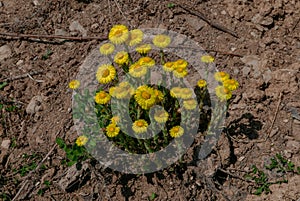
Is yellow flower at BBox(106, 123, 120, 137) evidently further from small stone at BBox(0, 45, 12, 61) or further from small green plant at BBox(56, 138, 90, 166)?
small stone at BBox(0, 45, 12, 61)

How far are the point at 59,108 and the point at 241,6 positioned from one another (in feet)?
7.04

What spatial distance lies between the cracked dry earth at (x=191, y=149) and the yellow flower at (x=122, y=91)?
751mm

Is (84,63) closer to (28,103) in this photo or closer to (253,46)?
(28,103)

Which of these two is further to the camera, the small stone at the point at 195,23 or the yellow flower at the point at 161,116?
the small stone at the point at 195,23

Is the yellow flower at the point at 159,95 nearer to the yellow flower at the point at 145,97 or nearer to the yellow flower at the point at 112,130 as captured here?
the yellow flower at the point at 145,97

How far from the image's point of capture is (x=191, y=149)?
353 cm

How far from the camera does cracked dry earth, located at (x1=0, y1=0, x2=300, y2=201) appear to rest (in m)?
3.46

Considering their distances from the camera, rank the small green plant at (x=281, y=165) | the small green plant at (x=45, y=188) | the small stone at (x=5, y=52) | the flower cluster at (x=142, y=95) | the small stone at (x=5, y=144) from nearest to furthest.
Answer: the flower cluster at (x=142, y=95) < the small green plant at (x=281, y=165) < the small green plant at (x=45, y=188) < the small stone at (x=5, y=144) < the small stone at (x=5, y=52)

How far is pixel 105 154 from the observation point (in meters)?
3.52

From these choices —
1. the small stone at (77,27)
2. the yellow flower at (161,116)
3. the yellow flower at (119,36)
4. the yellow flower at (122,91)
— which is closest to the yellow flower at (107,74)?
the yellow flower at (122,91)

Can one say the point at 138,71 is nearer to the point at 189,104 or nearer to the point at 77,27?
the point at 189,104

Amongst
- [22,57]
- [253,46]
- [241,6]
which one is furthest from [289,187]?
[22,57]

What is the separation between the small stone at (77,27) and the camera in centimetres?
432

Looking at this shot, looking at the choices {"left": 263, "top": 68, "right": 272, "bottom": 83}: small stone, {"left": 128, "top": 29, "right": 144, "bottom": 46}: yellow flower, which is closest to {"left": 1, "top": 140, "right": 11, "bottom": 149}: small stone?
{"left": 128, "top": 29, "right": 144, "bottom": 46}: yellow flower
